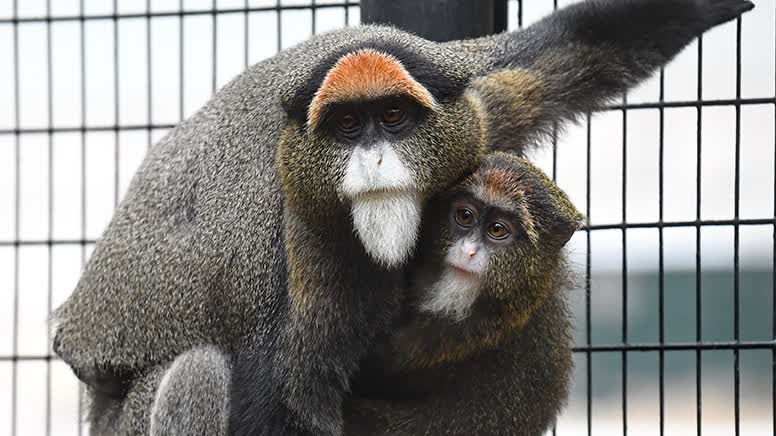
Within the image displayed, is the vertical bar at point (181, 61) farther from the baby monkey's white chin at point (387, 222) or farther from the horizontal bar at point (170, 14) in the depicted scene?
the baby monkey's white chin at point (387, 222)

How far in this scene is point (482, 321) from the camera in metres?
4.45

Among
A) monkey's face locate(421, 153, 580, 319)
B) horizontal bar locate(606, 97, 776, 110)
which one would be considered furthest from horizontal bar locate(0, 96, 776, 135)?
monkey's face locate(421, 153, 580, 319)

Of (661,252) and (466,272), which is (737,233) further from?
(466,272)

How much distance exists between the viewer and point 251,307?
4.71m

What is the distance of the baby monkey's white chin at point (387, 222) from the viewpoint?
407 centimetres

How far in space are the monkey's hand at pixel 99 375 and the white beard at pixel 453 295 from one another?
5.17 ft

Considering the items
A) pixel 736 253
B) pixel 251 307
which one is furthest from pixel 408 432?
pixel 736 253

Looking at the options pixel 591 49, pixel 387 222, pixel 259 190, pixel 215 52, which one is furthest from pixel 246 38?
pixel 387 222

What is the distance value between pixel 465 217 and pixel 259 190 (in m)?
0.95

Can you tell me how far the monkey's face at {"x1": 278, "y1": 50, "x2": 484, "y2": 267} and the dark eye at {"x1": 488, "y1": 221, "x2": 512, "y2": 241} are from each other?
0.82 feet

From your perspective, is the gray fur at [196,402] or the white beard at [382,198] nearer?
the white beard at [382,198]

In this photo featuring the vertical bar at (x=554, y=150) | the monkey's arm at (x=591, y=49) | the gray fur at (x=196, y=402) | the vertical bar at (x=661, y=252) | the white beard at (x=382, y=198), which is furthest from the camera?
the vertical bar at (x=661, y=252)

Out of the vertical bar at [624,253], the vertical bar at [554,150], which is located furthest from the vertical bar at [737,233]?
the vertical bar at [554,150]

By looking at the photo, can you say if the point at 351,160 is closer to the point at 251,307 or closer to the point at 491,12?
the point at 251,307
